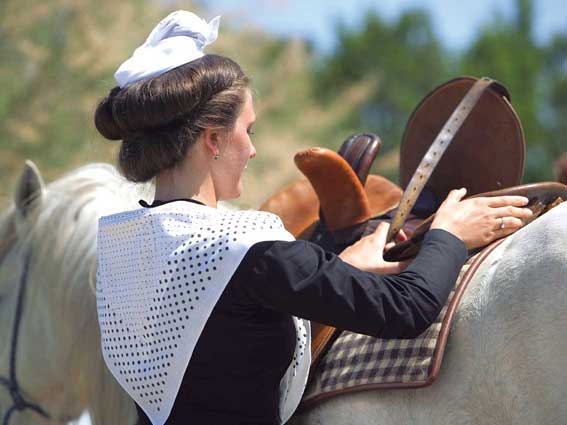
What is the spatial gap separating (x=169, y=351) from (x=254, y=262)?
233 mm

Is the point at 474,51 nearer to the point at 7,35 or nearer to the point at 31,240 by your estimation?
the point at 7,35

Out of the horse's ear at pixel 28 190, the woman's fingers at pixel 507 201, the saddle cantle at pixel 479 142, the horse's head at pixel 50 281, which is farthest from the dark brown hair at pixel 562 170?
the horse's ear at pixel 28 190

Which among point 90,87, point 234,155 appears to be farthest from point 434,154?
point 90,87

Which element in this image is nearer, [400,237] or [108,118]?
[108,118]

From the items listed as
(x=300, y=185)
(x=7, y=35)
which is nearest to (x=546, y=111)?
(x=7, y=35)

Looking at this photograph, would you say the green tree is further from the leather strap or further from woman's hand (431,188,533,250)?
woman's hand (431,188,533,250)

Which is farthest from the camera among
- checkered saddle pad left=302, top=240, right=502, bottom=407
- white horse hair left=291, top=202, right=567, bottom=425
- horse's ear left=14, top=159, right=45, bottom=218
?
horse's ear left=14, top=159, right=45, bottom=218

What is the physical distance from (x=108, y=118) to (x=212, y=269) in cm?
39

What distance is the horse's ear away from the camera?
2.49m

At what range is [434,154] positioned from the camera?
168 centimetres

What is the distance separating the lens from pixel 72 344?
228 cm

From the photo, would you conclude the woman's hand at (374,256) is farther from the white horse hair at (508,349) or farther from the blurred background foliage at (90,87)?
the blurred background foliage at (90,87)

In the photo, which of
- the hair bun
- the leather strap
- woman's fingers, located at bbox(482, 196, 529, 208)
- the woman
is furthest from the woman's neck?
woman's fingers, located at bbox(482, 196, 529, 208)

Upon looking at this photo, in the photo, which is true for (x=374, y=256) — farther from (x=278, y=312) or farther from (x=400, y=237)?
(x=278, y=312)
